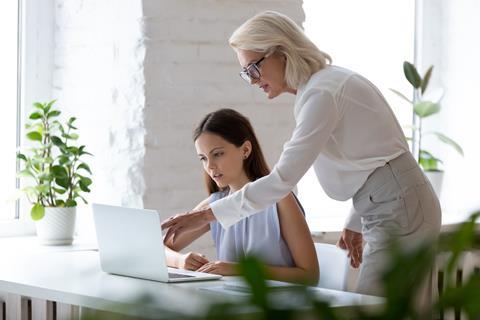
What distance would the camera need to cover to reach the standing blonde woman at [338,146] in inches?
94.0

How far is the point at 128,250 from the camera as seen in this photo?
88.3 inches

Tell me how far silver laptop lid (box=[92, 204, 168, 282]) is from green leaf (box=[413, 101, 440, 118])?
2228 mm

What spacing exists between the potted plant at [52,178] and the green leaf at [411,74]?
162 cm

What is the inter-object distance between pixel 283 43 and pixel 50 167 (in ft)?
3.86

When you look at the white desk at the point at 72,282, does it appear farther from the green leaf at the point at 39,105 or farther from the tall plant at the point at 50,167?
the green leaf at the point at 39,105

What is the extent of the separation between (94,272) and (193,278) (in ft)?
1.01

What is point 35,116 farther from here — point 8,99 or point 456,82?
point 456,82

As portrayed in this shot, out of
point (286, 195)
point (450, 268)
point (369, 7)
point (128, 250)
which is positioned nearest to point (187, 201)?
point (286, 195)

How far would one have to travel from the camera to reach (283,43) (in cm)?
244

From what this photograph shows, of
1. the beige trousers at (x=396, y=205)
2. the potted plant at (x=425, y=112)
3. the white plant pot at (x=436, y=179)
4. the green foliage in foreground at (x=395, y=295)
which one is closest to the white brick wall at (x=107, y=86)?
the beige trousers at (x=396, y=205)

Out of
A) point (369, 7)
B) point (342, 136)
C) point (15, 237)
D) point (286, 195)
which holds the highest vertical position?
point (369, 7)

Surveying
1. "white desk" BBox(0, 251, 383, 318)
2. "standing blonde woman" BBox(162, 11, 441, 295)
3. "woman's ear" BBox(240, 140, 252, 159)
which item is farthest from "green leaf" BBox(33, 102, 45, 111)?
"standing blonde woman" BBox(162, 11, 441, 295)

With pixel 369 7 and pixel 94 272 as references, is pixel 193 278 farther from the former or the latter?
pixel 369 7

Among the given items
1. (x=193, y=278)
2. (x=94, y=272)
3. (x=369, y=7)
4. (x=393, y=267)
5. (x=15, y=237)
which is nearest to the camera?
(x=393, y=267)
